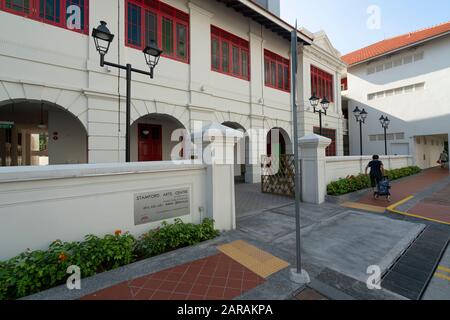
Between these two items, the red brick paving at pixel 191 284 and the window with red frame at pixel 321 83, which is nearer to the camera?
the red brick paving at pixel 191 284

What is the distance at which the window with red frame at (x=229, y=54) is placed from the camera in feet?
35.4

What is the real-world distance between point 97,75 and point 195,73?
3998mm

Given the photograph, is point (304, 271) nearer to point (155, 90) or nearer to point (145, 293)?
point (145, 293)

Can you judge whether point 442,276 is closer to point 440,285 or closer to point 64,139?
point 440,285

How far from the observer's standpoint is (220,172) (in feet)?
16.3

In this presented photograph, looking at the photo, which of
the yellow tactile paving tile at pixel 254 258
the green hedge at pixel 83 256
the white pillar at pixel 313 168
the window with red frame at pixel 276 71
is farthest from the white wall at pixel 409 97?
the green hedge at pixel 83 256

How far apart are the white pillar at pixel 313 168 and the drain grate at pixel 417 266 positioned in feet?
9.95

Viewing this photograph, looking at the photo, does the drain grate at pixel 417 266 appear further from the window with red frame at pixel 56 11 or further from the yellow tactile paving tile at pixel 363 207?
the window with red frame at pixel 56 11

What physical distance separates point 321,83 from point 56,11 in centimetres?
1618

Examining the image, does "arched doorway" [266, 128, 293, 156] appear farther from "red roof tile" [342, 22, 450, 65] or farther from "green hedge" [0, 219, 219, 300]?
"red roof tile" [342, 22, 450, 65]

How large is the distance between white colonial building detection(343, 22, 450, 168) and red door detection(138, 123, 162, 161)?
768 inches

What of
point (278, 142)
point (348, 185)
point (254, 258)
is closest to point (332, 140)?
point (278, 142)

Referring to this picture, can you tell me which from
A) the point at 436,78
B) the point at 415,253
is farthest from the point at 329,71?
the point at 415,253

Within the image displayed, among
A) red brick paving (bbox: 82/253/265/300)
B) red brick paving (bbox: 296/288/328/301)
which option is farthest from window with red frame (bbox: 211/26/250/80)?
red brick paving (bbox: 296/288/328/301)
